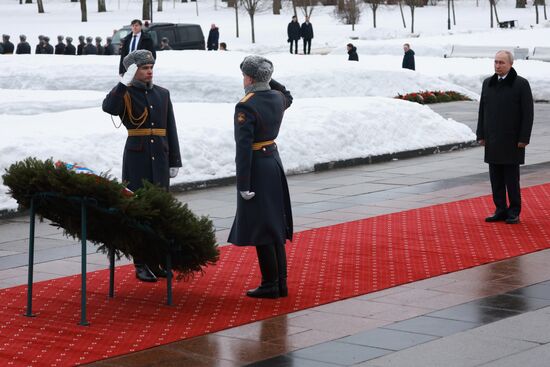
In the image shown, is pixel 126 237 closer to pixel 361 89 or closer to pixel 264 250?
pixel 264 250

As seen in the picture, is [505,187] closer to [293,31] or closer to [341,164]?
[341,164]

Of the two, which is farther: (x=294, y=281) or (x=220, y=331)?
(x=294, y=281)

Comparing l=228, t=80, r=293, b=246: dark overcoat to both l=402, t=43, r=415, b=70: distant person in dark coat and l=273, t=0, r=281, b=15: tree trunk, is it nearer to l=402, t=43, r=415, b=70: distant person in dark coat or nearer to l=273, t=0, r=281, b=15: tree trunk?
l=402, t=43, r=415, b=70: distant person in dark coat

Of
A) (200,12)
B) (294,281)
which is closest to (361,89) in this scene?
(294,281)

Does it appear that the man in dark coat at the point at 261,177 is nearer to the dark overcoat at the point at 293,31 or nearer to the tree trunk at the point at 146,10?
the dark overcoat at the point at 293,31

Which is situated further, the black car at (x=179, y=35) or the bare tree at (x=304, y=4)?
the bare tree at (x=304, y=4)

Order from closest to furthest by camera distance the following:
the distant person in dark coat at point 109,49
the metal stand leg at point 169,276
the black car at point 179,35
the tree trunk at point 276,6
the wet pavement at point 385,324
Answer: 1. the wet pavement at point 385,324
2. the metal stand leg at point 169,276
3. the distant person in dark coat at point 109,49
4. the black car at point 179,35
5. the tree trunk at point 276,6

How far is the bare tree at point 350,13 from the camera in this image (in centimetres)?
6738

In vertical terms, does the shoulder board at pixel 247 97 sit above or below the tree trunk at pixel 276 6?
above

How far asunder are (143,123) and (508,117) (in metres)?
Result: 4.18

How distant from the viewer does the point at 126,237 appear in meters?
7.78

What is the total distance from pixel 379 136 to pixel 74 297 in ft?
34.3

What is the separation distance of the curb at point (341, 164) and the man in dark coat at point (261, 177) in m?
5.04

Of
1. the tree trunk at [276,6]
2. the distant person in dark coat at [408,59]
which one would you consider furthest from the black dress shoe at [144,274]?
the tree trunk at [276,6]
